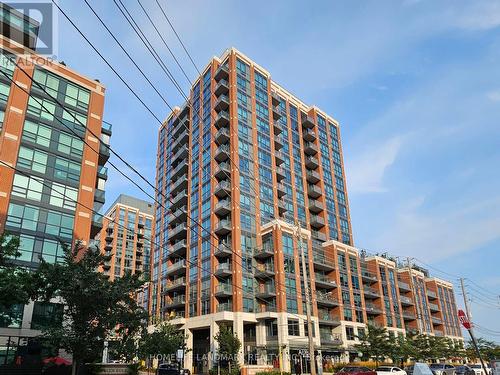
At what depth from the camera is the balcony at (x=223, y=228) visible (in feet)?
188

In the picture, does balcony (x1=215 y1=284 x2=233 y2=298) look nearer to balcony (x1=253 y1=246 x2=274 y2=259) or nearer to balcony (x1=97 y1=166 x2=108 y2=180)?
balcony (x1=253 y1=246 x2=274 y2=259)

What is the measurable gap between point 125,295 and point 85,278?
9.00 ft

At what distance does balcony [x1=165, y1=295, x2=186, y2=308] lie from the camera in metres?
62.3

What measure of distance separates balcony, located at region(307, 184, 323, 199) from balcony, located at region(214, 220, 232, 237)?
2098cm

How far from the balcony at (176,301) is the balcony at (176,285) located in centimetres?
142

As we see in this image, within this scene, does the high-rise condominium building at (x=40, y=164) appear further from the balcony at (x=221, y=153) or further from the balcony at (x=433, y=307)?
the balcony at (x=433, y=307)

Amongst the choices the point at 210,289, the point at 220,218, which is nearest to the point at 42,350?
the point at 210,289

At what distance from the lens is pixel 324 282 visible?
60.9 m

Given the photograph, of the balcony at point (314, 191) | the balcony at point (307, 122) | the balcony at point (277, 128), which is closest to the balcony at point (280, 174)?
the balcony at point (277, 128)

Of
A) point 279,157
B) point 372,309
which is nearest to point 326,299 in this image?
point 372,309

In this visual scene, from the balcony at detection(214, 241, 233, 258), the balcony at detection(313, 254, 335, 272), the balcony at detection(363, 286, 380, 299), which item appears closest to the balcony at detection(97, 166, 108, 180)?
the balcony at detection(214, 241, 233, 258)

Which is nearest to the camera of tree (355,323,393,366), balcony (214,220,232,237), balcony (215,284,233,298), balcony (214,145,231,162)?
tree (355,323,393,366)

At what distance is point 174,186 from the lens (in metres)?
74.5

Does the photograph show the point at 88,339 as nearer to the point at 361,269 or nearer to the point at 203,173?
the point at 203,173
